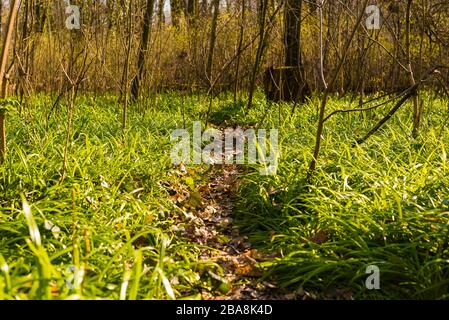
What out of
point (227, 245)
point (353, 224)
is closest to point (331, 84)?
point (353, 224)

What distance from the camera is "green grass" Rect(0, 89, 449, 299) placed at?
6.86ft

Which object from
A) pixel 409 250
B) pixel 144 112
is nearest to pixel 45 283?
pixel 409 250

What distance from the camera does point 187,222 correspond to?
343 cm

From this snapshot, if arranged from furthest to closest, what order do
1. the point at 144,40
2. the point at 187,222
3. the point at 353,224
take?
1. the point at 144,40
2. the point at 187,222
3. the point at 353,224

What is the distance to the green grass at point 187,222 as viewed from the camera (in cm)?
209

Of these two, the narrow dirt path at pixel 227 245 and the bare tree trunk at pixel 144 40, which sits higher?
the bare tree trunk at pixel 144 40

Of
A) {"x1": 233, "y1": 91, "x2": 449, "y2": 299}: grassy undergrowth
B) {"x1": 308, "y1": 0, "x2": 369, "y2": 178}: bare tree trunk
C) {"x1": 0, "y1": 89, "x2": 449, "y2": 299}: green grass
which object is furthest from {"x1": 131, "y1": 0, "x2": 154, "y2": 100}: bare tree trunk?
{"x1": 308, "y1": 0, "x2": 369, "y2": 178}: bare tree trunk

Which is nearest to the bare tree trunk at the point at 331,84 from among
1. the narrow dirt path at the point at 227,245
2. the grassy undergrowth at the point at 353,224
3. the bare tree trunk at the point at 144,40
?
the grassy undergrowth at the point at 353,224

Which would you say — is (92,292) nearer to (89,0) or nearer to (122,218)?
(122,218)

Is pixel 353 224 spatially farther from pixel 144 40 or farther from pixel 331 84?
pixel 144 40

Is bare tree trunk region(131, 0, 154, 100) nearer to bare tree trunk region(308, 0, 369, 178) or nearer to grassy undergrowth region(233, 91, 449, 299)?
grassy undergrowth region(233, 91, 449, 299)

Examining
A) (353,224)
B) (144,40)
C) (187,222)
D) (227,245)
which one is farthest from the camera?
(144,40)

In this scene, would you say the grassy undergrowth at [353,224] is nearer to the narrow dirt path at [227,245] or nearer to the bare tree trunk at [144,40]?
the narrow dirt path at [227,245]
